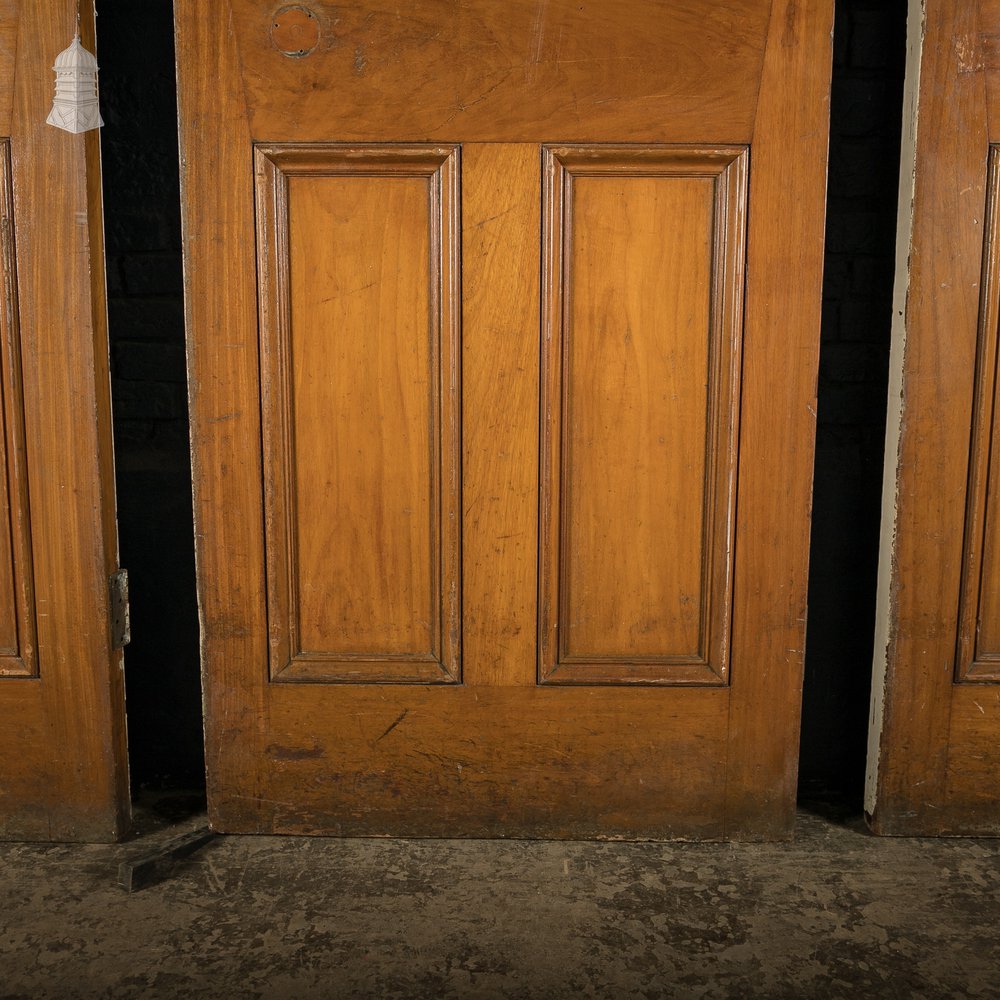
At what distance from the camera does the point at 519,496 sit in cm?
172

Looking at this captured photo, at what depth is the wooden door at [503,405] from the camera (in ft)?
5.25

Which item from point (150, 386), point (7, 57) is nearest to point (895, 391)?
point (150, 386)

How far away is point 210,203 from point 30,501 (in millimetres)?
A: 695

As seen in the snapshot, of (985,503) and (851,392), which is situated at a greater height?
(851,392)

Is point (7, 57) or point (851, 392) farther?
point (851, 392)

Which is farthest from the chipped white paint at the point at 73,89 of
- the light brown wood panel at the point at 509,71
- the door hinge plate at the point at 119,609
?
the door hinge plate at the point at 119,609

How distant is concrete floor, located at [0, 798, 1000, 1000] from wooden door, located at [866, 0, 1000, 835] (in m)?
0.17

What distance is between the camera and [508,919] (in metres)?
1.56

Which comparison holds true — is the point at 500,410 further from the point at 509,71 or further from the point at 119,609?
the point at 119,609

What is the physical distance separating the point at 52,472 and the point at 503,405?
0.91 m

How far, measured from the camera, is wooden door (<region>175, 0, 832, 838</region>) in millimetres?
1602

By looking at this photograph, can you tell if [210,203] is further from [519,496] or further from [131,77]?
[519,496]

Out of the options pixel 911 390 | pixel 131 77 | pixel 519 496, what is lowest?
pixel 519 496

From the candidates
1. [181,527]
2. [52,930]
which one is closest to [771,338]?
[181,527]
